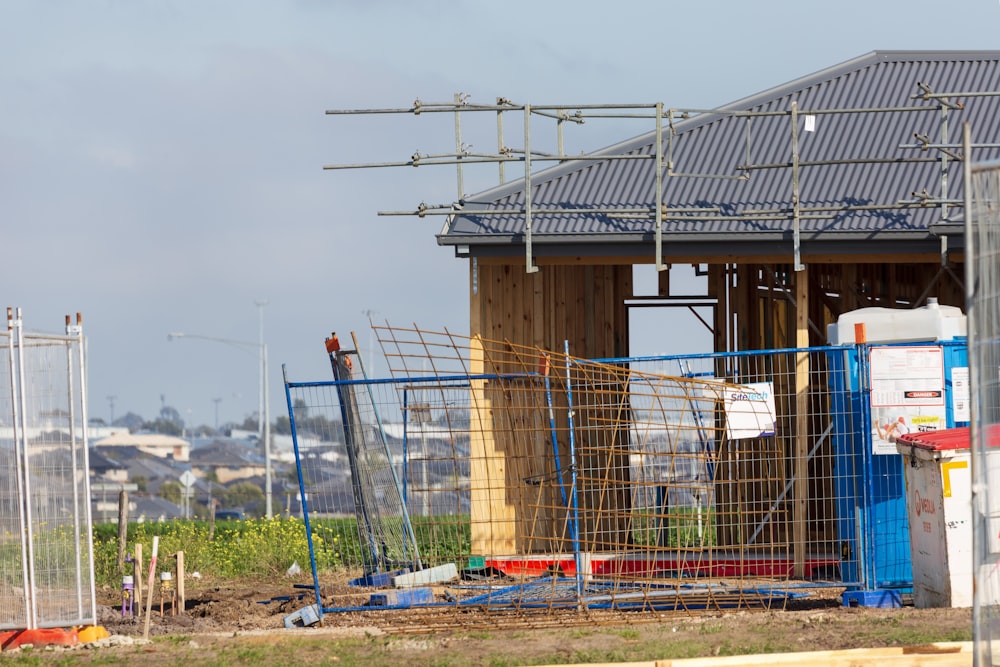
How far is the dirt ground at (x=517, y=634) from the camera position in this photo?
9242 mm

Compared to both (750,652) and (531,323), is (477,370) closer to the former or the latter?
(531,323)

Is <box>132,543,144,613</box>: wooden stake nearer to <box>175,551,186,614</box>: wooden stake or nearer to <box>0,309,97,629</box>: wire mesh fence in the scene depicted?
<box>175,551,186,614</box>: wooden stake

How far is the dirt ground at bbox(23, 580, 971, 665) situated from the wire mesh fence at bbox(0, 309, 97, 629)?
668 mm

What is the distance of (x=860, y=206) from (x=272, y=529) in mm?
9039

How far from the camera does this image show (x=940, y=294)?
16125mm

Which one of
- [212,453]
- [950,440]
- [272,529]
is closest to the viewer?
[950,440]

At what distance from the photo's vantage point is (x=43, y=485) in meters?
10.8

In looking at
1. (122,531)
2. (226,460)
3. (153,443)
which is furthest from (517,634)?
(153,443)

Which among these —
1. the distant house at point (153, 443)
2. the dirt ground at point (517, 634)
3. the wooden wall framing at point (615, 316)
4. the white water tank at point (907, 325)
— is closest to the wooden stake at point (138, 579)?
the dirt ground at point (517, 634)

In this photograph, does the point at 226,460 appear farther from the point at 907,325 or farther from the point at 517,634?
the point at 517,634

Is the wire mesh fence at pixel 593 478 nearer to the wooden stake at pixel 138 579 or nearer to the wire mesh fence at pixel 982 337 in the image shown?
the wooden stake at pixel 138 579

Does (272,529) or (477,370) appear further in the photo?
(272,529)

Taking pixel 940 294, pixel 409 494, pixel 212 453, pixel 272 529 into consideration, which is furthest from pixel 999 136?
pixel 212 453

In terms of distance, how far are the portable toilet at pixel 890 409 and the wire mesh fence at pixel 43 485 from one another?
6.75 m
